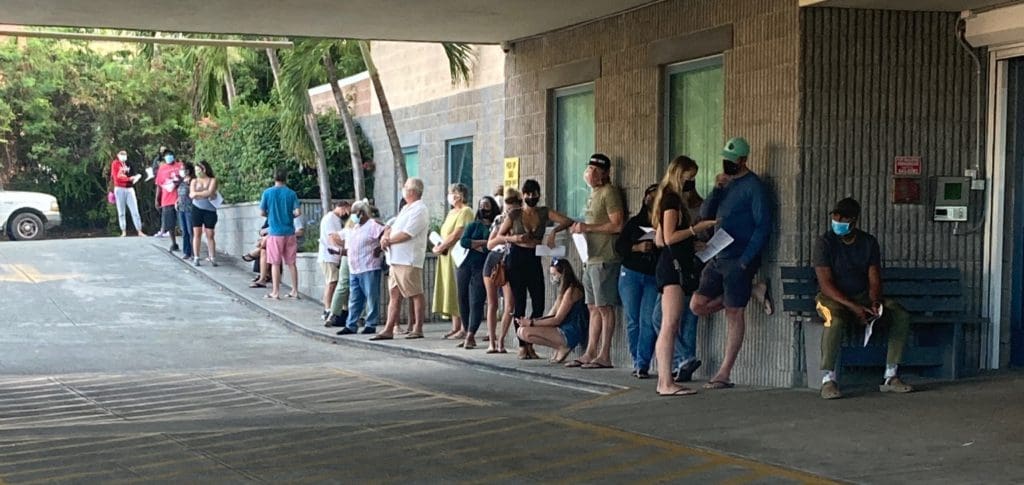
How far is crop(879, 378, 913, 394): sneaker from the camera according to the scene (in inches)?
430

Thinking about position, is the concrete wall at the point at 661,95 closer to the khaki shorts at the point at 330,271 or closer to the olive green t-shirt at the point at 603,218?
the olive green t-shirt at the point at 603,218

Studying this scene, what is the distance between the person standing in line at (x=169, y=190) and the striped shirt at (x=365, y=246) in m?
8.07

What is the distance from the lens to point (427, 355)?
1531 cm

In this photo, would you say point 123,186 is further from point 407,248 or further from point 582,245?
point 582,245

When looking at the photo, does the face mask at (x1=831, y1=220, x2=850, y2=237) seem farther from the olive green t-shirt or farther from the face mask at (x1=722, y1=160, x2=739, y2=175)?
the olive green t-shirt

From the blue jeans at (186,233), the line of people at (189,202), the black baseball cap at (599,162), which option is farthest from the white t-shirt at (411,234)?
the blue jeans at (186,233)

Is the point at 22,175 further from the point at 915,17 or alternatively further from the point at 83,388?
the point at 915,17

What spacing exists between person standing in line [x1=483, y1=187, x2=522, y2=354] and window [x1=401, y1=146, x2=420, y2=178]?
10.4m

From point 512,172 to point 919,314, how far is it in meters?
6.09

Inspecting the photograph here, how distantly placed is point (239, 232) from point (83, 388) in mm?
12506

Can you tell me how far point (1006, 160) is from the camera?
11852 mm

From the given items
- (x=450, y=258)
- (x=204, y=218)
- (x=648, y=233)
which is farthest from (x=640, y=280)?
(x=204, y=218)

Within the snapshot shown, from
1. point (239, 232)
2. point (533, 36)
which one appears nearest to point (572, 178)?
point (533, 36)

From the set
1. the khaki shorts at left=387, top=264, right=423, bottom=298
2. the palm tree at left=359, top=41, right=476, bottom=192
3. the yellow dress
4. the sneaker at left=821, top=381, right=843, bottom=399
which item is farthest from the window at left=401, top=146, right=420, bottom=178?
the sneaker at left=821, top=381, right=843, bottom=399
